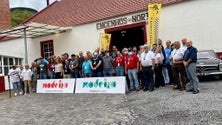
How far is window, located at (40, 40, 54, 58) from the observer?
24094 millimetres

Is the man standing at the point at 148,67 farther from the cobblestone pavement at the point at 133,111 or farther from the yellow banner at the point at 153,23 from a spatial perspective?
the yellow banner at the point at 153,23

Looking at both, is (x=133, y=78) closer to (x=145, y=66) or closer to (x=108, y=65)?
(x=145, y=66)

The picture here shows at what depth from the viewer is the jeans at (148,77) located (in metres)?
12.0

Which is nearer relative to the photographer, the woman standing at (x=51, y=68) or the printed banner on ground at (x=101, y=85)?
the printed banner on ground at (x=101, y=85)

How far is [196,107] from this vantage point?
8.12 m

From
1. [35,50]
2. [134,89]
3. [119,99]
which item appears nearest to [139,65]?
[134,89]

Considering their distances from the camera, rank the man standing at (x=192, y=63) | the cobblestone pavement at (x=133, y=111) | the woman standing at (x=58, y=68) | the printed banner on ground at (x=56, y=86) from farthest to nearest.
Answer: the woman standing at (x=58, y=68) → the printed banner on ground at (x=56, y=86) → the man standing at (x=192, y=63) → the cobblestone pavement at (x=133, y=111)

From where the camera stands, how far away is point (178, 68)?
1113 centimetres

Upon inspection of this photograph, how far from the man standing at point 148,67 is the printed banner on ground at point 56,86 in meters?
3.97

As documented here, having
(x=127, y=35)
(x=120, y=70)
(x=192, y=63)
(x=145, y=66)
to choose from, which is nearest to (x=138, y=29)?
(x=127, y=35)

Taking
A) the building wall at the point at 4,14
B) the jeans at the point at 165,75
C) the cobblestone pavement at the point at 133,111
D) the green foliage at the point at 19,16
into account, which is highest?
the green foliage at the point at 19,16

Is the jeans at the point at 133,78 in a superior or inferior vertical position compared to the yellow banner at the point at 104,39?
inferior

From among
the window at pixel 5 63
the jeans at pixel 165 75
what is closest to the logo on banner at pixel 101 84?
the jeans at pixel 165 75

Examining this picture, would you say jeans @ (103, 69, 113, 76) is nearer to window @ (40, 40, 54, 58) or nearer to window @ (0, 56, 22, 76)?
window @ (0, 56, 22, 76)
